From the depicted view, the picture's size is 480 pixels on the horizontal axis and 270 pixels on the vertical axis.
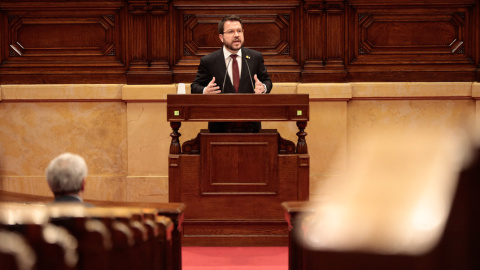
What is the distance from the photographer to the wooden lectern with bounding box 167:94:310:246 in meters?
4.41

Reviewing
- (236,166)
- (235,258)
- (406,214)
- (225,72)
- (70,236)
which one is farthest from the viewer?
(225,72)

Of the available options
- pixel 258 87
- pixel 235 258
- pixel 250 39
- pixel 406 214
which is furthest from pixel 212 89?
pixel 406 214

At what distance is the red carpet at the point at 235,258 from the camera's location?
13.5 feet

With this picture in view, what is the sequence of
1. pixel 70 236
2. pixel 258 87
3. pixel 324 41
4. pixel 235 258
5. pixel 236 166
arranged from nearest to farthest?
1. pixel 70 236
2. pixel 235 258
3. pixel 236 166
4. pixel 258 87
5. pixel 324 41

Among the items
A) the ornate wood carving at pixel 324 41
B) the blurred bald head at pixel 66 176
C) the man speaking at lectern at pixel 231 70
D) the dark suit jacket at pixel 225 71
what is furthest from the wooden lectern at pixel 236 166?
A: the blurred bald head at pixel 66 176

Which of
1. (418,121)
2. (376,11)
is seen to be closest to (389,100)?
(418,121)

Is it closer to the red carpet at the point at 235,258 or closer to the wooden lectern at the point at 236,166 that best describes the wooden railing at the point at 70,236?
the red carpet at the point at 235,258

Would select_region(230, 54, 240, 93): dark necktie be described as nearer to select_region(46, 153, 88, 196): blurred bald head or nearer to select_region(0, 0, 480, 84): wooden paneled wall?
select_region(0, 0, 480, 84): wooden paneled wall

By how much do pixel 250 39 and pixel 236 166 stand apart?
2.25 m

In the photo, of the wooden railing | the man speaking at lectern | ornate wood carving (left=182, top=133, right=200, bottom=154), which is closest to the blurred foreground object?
the wooden railing

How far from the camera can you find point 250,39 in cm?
628

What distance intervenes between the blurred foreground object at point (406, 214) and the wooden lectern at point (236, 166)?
194cm

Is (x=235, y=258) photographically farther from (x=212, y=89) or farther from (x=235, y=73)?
(x=235, y=73)

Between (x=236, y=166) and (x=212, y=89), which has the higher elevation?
(x=212, y=89)
